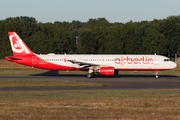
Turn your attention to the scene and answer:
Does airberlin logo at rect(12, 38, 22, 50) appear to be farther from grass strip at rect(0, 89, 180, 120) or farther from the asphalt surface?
grass strip at rect(0, 89, 180, 120)

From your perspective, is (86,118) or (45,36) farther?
(45,36)

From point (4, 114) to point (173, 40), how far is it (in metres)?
86.3

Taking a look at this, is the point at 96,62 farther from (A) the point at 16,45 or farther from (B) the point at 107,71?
(A) the point at 16,45

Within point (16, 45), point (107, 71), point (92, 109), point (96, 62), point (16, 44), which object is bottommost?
point (92, 109)

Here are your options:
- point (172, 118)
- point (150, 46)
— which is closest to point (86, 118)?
point (172, 118)

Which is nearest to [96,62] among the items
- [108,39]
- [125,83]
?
[125,83]

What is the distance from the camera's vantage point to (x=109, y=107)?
15883mm

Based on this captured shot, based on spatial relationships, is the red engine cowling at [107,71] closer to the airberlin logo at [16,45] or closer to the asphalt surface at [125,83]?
the asphalt surface at [125,83]

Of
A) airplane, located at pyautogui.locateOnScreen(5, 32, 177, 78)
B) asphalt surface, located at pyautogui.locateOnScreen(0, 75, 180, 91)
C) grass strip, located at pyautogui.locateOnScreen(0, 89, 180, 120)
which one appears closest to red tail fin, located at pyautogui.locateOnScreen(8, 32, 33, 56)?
airplane, located at pyautogui.locateOnScreen(5, 32, 177, 78)

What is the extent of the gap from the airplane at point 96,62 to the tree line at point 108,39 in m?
46.8

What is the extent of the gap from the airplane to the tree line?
46.8m

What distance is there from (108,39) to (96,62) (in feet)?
217

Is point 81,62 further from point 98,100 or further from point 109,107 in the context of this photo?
point 109,107

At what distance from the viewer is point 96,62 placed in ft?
130
